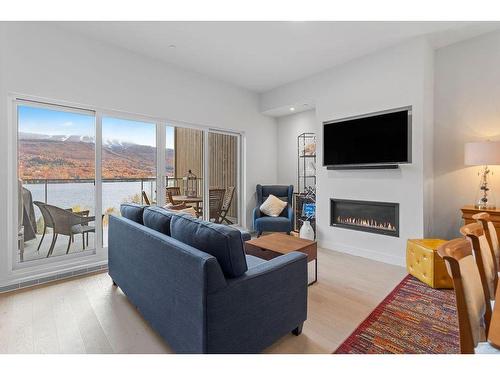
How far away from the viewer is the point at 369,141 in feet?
12.0

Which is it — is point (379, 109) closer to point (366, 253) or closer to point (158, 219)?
point (366, 253)

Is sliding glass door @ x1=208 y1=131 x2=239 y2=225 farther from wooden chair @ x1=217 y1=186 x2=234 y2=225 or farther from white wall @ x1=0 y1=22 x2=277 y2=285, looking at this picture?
white wall @ x1=0 y1=22 x2=277 y2=285

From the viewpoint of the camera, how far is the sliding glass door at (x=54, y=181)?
2.92 meters

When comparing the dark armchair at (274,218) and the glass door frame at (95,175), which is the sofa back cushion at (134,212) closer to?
the glass door frame at (95,175)

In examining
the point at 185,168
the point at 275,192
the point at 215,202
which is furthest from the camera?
the point at 275,192

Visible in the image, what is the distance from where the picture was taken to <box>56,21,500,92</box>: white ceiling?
2.95 m

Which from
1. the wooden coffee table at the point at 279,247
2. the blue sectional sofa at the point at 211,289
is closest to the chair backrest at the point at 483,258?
the blue sectional sofa at the point at 211,289

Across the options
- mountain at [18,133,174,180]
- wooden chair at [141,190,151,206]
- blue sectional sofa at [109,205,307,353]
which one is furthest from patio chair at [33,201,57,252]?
blue sectional sofa at [109,205,307,353]

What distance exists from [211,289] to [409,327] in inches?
65.5

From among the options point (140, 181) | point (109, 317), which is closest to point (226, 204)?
point (140, 181)

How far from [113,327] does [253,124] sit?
4.12 meters

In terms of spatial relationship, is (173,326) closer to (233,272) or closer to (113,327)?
(233,272)

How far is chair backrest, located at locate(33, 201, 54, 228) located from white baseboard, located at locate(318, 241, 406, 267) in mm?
3820

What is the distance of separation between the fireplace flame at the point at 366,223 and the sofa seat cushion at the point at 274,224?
2.88ft
